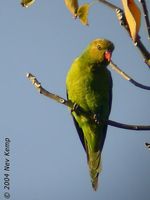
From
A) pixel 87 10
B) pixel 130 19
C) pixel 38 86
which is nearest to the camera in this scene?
pixel 130 19

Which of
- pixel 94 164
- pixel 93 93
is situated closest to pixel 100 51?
pixel 93 93

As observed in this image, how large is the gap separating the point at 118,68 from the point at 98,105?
50.5 inches

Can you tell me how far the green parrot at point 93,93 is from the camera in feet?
8.68

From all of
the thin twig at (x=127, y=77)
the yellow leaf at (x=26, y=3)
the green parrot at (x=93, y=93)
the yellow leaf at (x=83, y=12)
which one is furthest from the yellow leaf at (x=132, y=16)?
the green parrot at (x=93, y=93)

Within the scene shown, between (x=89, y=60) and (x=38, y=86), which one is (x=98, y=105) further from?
(x=38, y=86)

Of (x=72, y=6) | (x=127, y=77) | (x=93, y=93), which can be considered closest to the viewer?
(x=72, y=6)

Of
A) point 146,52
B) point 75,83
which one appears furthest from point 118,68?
point 75,83

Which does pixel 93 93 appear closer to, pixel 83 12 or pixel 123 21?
pixel 83 12

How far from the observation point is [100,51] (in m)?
2.73

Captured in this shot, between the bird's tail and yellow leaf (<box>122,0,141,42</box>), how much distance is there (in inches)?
68.9

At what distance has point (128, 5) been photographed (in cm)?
86

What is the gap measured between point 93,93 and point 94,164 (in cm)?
52

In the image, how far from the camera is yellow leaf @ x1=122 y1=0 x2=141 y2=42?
0.85 m

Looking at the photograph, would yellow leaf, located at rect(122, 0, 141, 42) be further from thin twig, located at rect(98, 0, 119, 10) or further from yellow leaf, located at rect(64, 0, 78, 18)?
yellow leaf, located at rect(64, 0, 78, 18)
